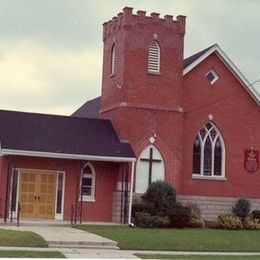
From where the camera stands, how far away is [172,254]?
2197 cm

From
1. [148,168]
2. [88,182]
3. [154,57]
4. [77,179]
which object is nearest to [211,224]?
[148,168]

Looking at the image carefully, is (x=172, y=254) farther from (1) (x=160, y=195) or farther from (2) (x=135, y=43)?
(2) (x=135, y=43)

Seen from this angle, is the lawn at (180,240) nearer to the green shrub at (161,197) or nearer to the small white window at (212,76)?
the green shrub at (161,197)

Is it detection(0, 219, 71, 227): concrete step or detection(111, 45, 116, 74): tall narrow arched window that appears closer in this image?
detection(0, 219, 71, 227): concrete step

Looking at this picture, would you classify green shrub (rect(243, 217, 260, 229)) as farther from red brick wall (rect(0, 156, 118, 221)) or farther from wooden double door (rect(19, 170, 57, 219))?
wooden double door (rect(19, 170, 57, 219))

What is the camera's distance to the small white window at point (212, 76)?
3700cm

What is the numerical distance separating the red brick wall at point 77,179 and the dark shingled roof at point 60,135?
3.09ft

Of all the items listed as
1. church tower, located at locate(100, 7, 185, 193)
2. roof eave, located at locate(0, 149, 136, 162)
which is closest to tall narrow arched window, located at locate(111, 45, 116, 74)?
church tower, located at locate(100, 7, 185, 193)

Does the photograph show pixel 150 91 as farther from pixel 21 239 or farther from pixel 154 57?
pixel 21 239

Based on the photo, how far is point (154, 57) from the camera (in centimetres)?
3534

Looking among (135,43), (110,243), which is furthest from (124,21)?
(110,243)

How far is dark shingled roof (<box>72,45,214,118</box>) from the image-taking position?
3694 cm

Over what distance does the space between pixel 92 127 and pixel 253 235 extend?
1013 cm

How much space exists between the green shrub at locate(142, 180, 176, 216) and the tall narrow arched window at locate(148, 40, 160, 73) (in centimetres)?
584
